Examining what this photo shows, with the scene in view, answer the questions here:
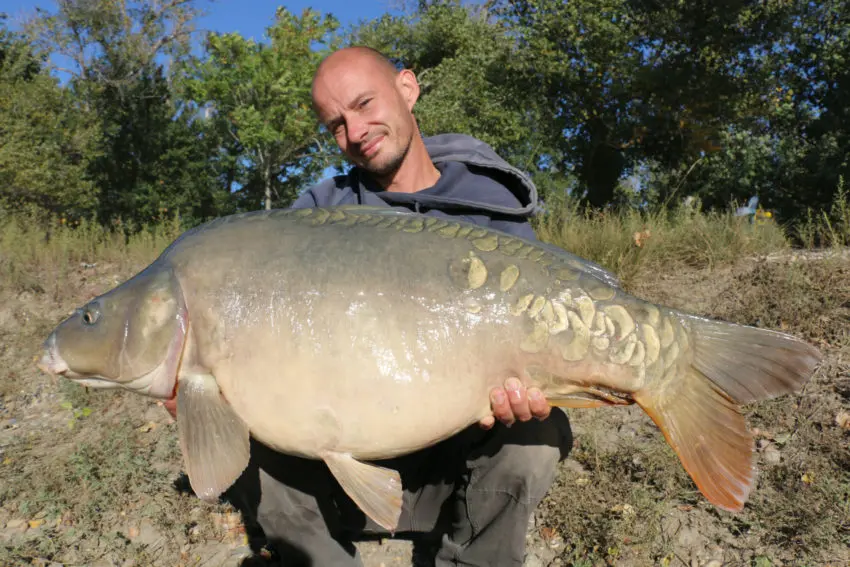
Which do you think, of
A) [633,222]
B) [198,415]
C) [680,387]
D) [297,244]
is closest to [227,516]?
[198,415]

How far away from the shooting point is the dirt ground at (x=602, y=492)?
208 cm

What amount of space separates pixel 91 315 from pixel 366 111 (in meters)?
1.16

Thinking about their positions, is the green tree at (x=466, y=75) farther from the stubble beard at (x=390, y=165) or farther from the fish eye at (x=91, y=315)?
the fish eye at (x=91, y=315)

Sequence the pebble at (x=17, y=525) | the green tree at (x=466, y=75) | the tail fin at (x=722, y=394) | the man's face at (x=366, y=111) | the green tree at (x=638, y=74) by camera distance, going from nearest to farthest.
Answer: the tail fin at (x=722, y=394), the man's face at (x=366, y=111), the pebble at (x=17, y=525), the green tree at (x=638, y=74), the green tree at (x=466, y=75)

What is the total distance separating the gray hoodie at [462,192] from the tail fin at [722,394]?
80cm

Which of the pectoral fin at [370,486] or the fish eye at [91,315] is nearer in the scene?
the pectoral fin at [370,486]

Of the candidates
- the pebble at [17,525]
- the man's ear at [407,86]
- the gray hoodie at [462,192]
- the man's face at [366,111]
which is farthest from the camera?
the pebble at [17,525]

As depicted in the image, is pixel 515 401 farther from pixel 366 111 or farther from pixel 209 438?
pixel 366 111

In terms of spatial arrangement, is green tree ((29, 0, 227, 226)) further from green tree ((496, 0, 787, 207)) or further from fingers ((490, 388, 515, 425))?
fingers ((490, 388, 515, 425))

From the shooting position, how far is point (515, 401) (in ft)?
4.68

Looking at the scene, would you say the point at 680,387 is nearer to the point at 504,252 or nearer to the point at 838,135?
the point at 504,252

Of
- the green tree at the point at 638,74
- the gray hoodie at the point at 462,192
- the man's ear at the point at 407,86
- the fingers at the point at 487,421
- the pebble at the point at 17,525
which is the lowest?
the pebble at the point at 17,525

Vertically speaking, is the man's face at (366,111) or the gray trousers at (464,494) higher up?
the man's face at (366,111)

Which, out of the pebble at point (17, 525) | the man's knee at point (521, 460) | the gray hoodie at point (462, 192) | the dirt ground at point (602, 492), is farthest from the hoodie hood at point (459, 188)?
the pebble at point (17, 525)
